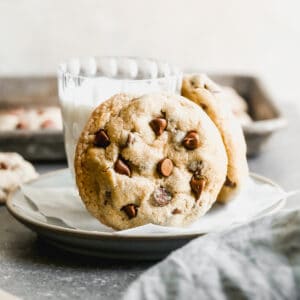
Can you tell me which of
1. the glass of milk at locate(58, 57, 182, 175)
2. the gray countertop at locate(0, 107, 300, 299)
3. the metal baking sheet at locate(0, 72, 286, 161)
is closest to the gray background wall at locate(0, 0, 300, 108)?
the metal baking sheet at locate(0, 72, 286, 161)

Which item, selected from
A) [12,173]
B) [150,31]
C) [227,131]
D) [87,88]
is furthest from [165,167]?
[150,31]

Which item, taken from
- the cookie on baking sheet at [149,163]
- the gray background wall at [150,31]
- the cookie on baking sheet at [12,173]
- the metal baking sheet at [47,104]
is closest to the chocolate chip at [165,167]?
the cookie on baking sheet at [149,163]

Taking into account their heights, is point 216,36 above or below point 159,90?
below

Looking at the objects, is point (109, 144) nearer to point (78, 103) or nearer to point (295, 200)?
point (78, 103)

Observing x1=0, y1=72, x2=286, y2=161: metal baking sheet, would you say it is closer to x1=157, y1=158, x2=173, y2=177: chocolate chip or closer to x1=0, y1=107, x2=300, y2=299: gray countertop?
x1=0, y1=107, x2=300, y2=299: gray countertop

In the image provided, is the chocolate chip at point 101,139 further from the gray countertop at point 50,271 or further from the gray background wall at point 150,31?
the gray background wall at point 150,31

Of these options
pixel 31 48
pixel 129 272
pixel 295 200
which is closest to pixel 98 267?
pixel 129 272
